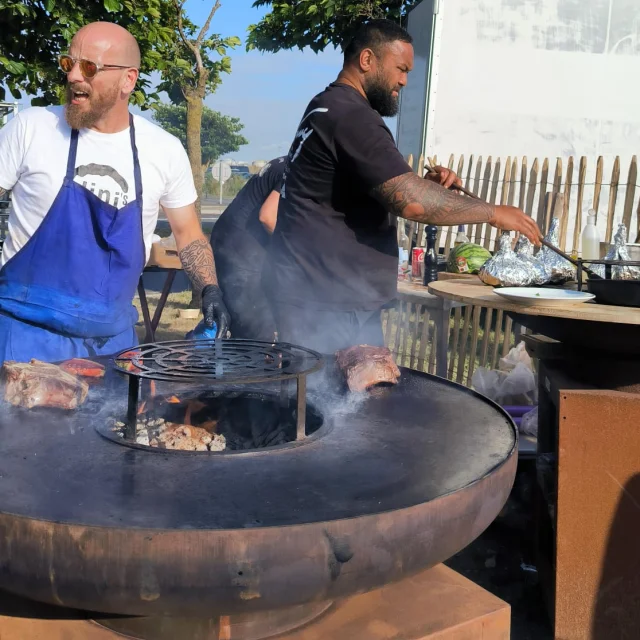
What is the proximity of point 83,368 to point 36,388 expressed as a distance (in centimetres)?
29

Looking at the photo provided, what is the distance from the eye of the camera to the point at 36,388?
1.90 m

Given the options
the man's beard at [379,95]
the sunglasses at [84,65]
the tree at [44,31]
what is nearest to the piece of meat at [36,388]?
the sunglasses at [84,65]

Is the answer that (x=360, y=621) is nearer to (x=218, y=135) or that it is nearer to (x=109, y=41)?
(x=109, y=41)

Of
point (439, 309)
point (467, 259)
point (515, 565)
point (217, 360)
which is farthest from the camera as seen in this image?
point (467, 259)

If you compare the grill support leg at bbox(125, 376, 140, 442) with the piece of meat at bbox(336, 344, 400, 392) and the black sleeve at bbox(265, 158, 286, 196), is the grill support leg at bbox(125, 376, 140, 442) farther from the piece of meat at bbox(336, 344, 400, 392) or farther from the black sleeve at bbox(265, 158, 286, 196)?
the black sleeve at bbox(265, 158, 286, 196)

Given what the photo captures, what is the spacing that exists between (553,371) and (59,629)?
1990 millimetres

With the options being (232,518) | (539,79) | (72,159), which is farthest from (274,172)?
(539,79)

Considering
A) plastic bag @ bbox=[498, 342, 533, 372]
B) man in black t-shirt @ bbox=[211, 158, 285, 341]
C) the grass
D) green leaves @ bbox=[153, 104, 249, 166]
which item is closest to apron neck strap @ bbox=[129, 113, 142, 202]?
man in black t-shirt @ bbox=[211, 158, 285, 341]

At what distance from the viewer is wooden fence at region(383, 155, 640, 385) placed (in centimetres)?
630

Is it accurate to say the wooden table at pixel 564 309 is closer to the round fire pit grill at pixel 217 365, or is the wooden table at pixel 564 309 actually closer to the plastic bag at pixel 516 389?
the round fire pit grill at pixel 217 365

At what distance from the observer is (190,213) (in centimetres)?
295

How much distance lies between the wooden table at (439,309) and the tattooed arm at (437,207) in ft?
6.43

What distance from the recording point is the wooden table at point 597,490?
7.97ft

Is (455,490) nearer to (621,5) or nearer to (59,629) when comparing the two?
(59,629)
